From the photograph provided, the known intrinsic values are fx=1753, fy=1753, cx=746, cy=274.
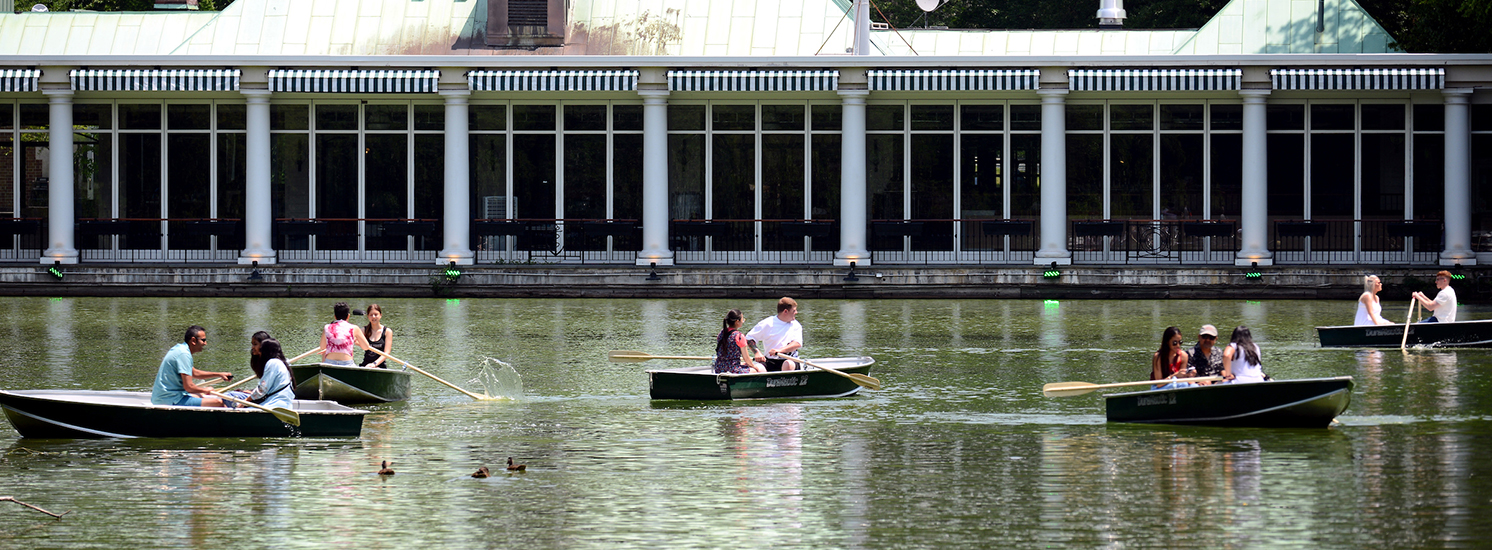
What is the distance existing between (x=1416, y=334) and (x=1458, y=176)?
36.7 feet

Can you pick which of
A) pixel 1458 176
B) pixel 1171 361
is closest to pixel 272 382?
pixel 1171 361

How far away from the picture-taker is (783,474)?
1410 cm

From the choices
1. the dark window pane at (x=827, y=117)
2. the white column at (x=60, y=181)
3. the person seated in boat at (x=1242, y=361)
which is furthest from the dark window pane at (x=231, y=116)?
the person seated in boat at (x=1242, y=361)

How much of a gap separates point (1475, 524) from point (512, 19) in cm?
2696

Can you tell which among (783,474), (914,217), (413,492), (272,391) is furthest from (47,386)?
(914,217)

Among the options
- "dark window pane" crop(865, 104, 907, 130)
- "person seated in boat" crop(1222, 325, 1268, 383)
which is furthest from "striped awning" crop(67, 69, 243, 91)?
"person seated in boat" crop(1222, 325, 1268, 383)

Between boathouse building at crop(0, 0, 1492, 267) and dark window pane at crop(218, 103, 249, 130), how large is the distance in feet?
0.20

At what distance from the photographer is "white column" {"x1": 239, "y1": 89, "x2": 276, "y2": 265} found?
34969mm

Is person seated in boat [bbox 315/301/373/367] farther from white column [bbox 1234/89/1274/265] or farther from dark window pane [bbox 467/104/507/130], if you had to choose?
white column [bbox 1234/89/1274/265]

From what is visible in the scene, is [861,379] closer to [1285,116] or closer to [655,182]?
[655,182]

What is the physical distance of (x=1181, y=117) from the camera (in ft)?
118

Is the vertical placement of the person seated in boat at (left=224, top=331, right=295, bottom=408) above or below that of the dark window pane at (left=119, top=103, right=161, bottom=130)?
below

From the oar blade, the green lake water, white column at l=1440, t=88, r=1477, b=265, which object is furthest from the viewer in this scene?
white column at l=1440, t=88, r=1477, b=265

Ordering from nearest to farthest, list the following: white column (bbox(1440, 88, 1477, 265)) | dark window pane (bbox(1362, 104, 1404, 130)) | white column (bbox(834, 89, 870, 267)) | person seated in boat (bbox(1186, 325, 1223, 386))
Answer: person seated in boat (bbox(1186, 325, 1223, 386))
white column (bbox(1440, 88, 1477, 265))
white column (bbox(834, 89, 870, 267))
dark window pane (bbox(1362, 104, 1404, 130))
